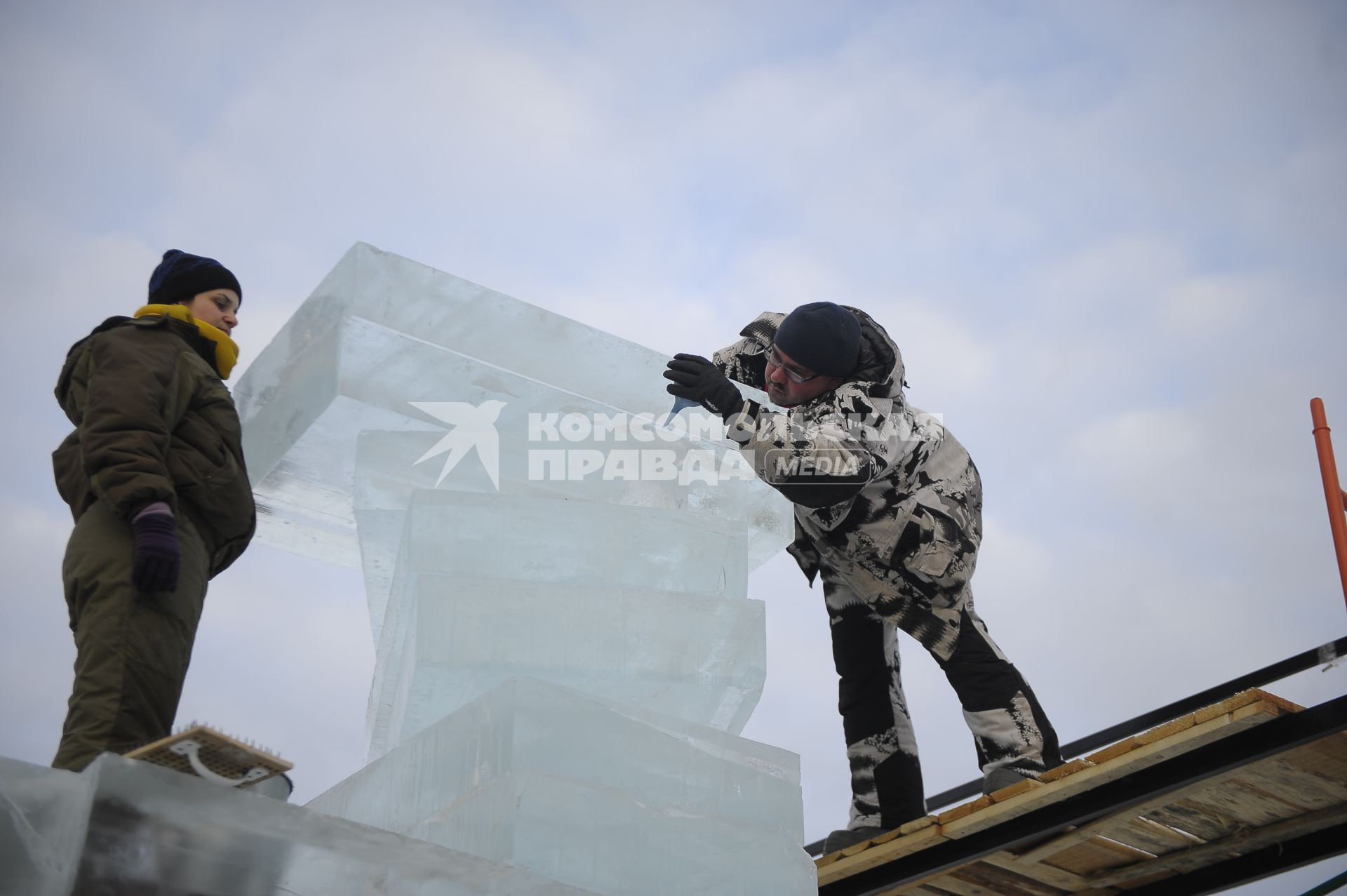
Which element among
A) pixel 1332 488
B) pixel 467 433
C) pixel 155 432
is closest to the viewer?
pixel 155 432

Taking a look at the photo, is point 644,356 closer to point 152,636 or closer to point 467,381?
point 467,381

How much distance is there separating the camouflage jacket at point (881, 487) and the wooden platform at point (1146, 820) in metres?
0.55

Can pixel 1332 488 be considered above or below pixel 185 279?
below

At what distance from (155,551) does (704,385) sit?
1.63 metres

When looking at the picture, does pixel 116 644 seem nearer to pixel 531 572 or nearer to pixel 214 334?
pixel 214 334

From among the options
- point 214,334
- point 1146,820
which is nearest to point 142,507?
point 214,334

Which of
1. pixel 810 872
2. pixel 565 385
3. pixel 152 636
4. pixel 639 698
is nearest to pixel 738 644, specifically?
pixel 639 698

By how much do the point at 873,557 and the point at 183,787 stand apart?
2104 millimetres

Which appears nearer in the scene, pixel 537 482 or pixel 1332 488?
pixel 1332 488

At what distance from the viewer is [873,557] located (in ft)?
12.0

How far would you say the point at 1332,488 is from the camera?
3430 mm

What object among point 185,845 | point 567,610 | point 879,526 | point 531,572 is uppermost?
point 879,526

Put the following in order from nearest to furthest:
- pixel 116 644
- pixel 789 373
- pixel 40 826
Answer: pixel 40 826 < pixel 116 644 < pixel 789 373

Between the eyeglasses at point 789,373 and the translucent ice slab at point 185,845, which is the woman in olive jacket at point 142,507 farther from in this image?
the eyeglasses at point 789,373
